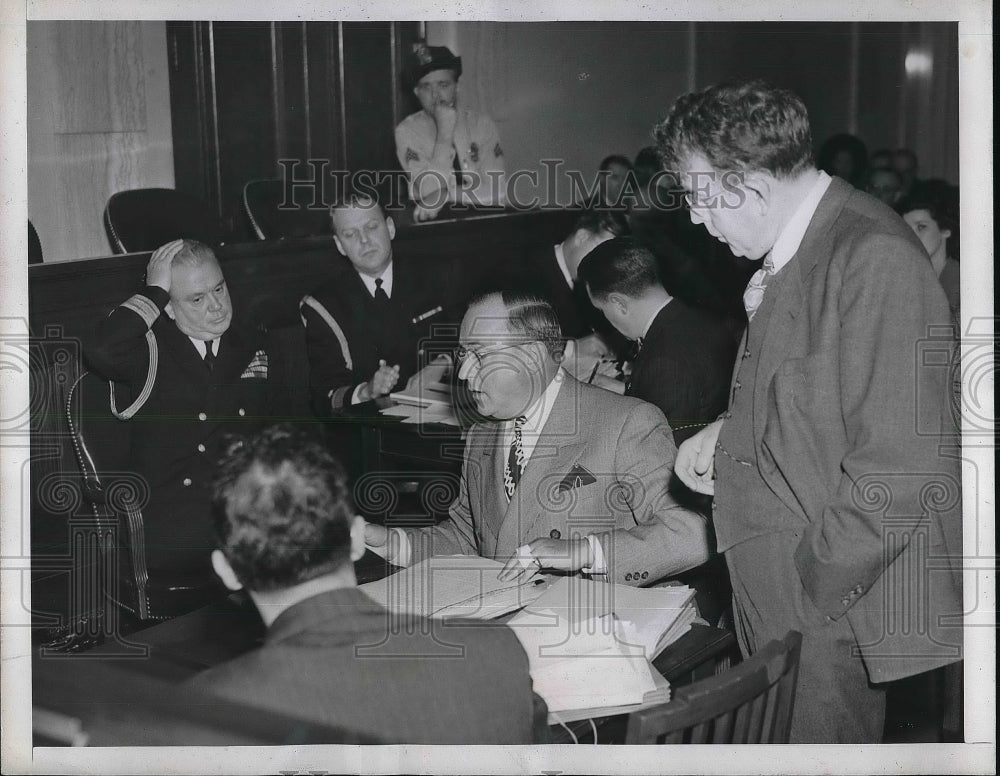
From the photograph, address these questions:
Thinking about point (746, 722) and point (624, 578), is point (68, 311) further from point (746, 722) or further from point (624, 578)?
point (746, 722)

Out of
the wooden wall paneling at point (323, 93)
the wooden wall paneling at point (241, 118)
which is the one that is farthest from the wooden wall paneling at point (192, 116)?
the wooden wall paneling at point (323, 93)

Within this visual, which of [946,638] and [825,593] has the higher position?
[825,593]

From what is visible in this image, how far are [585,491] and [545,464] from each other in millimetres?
115

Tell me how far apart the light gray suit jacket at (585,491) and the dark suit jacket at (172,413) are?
84cm

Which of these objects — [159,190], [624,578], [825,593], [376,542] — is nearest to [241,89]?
[159,190]

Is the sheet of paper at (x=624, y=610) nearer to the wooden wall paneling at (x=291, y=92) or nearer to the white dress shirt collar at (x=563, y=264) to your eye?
the white dress shirt collar at (x=563, y=264)

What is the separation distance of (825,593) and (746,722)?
1.19 ft

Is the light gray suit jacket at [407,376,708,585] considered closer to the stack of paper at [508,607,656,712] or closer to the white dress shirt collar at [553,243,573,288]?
the stack of paper at [508,607,656,712]

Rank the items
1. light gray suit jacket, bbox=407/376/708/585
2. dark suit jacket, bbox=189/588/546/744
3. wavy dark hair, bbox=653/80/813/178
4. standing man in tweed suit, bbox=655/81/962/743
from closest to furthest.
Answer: dark suit jacket, bbox=189/588/546/744 → standing man in tweed suit, bbox=655/81/962/743 → wavy dark hair, bbox=653/80/813/178 → light gray suit jacket, bbox=407/376/708/585

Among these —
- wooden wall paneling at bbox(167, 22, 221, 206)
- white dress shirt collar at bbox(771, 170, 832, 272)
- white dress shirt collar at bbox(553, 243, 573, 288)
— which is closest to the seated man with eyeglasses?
white dress shirt collar at bbox(771, 170, 832, 272)

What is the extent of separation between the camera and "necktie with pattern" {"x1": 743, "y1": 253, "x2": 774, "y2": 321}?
193cm

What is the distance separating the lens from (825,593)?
1844mm

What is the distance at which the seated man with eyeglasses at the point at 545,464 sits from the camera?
7.22ft

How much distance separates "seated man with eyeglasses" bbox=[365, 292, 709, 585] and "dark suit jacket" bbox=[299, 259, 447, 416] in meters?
1.48
